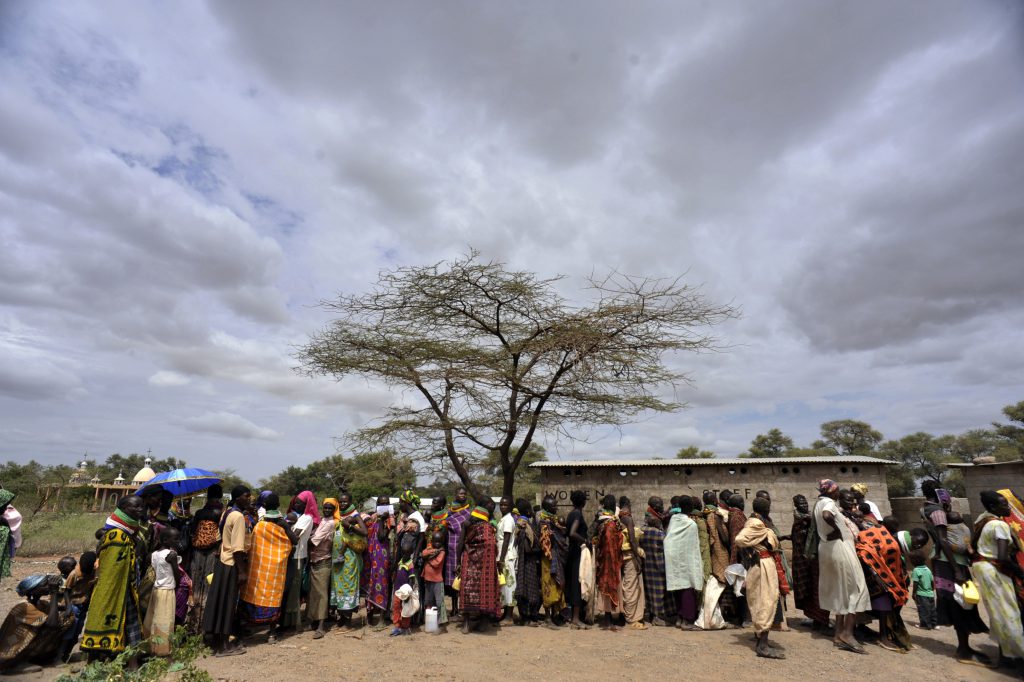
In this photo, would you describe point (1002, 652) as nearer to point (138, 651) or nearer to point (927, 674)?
point (927, 674)

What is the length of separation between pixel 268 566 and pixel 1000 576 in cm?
808

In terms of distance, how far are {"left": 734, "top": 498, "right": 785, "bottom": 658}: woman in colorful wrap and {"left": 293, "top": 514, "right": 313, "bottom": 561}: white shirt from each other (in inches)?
211

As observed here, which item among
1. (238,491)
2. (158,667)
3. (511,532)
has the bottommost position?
(158,667)

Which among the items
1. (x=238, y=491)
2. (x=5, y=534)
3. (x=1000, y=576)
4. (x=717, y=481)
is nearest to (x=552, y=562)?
(x=238, y=491)

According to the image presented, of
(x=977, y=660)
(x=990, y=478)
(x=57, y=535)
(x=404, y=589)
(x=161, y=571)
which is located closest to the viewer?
(x=977, y=660)

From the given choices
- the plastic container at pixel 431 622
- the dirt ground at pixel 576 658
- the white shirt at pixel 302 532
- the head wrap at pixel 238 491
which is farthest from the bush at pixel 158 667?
the plastic container at pixel 431 622

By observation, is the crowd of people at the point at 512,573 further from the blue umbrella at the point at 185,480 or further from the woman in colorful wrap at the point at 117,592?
the blue umbrella at the point at 185,480

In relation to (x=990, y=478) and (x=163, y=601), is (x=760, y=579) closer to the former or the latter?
(x=163, y=601)

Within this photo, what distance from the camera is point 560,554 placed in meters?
7.57

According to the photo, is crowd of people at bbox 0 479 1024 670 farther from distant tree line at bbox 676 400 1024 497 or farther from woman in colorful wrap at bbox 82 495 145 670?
distant tree line at bbox 676 400 1024 497

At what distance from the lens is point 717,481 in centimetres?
1614

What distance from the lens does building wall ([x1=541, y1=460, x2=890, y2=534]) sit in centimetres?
1584

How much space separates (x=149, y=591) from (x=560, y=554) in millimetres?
5007

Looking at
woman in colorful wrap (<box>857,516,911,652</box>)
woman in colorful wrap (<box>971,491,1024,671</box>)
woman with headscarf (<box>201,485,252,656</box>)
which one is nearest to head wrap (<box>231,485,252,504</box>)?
woman with headscarf (<box>201,485,252,656</box>)
